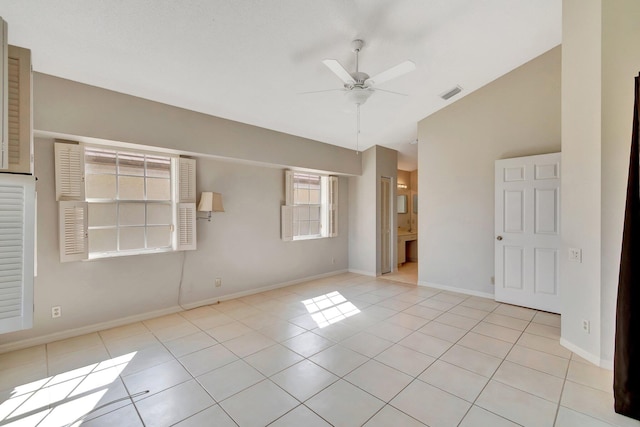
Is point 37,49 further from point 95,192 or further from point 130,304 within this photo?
point 130,304

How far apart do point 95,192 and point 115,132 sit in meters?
0.81

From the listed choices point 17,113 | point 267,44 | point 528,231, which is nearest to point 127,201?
point 17,113

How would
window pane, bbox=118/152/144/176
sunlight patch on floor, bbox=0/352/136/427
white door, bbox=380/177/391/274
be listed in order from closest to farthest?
sunlight patch on floor, bbox=0/352/136/427, window pane, bbox=118/152/144/176, white door, bbox=380/177/391/274

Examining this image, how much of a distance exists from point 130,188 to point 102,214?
442mm

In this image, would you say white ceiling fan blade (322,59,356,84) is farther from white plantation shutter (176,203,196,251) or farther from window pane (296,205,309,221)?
window pane (296,205,309,221)

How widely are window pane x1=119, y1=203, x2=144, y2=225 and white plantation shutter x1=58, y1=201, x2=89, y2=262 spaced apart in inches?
15.8

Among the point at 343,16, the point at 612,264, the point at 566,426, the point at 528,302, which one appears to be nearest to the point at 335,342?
Result: the point at 566,426

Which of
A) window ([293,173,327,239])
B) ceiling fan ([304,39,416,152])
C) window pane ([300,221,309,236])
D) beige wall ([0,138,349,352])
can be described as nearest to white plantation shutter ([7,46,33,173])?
beige wall ([0,138,349,352])

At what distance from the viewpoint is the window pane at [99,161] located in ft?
10.6

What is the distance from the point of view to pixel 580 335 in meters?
2.65

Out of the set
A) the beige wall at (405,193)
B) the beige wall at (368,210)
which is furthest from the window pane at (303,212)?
the beige wall at (405,193)

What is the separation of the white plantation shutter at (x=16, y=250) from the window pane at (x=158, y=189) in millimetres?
2270

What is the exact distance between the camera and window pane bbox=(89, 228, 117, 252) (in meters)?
3.25

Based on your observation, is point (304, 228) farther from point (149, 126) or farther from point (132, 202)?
point (149, 126)
